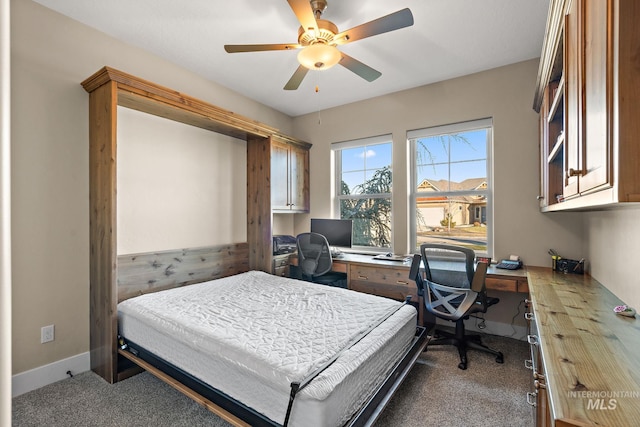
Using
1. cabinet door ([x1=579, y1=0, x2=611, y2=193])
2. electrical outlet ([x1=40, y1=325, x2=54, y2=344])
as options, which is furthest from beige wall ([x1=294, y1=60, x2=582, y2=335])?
electrical outlet ([x1=40, y1=325, x2=54, y2=344])

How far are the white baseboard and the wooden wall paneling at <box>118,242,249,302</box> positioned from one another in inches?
20.7

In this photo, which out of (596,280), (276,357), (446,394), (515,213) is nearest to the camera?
(276,357)

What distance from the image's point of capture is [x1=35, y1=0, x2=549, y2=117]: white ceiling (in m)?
2.23

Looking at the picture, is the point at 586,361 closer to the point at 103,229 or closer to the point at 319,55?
the point at 319,55

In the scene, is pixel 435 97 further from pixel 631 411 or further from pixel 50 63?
pixel 50 63

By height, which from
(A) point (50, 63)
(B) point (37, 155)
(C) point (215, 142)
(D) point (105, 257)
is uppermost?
(A) point (50, 63)

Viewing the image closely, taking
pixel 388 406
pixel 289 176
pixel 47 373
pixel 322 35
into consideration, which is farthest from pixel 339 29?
pixel 47 373

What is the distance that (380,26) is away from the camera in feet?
6.20

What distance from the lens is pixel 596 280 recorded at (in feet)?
7.40

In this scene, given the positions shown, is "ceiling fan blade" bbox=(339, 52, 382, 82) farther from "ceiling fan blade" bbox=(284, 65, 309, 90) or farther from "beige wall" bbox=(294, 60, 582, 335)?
"beige wall" bbox=(294, 60, 582, 335)

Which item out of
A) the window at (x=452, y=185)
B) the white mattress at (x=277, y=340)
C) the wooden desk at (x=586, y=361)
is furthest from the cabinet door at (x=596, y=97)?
the window at (x=452, y=185)

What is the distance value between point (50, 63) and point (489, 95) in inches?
153

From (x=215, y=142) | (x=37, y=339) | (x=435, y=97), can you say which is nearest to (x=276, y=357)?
(x=37, y=339)

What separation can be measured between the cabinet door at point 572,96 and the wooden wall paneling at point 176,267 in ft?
10.1
